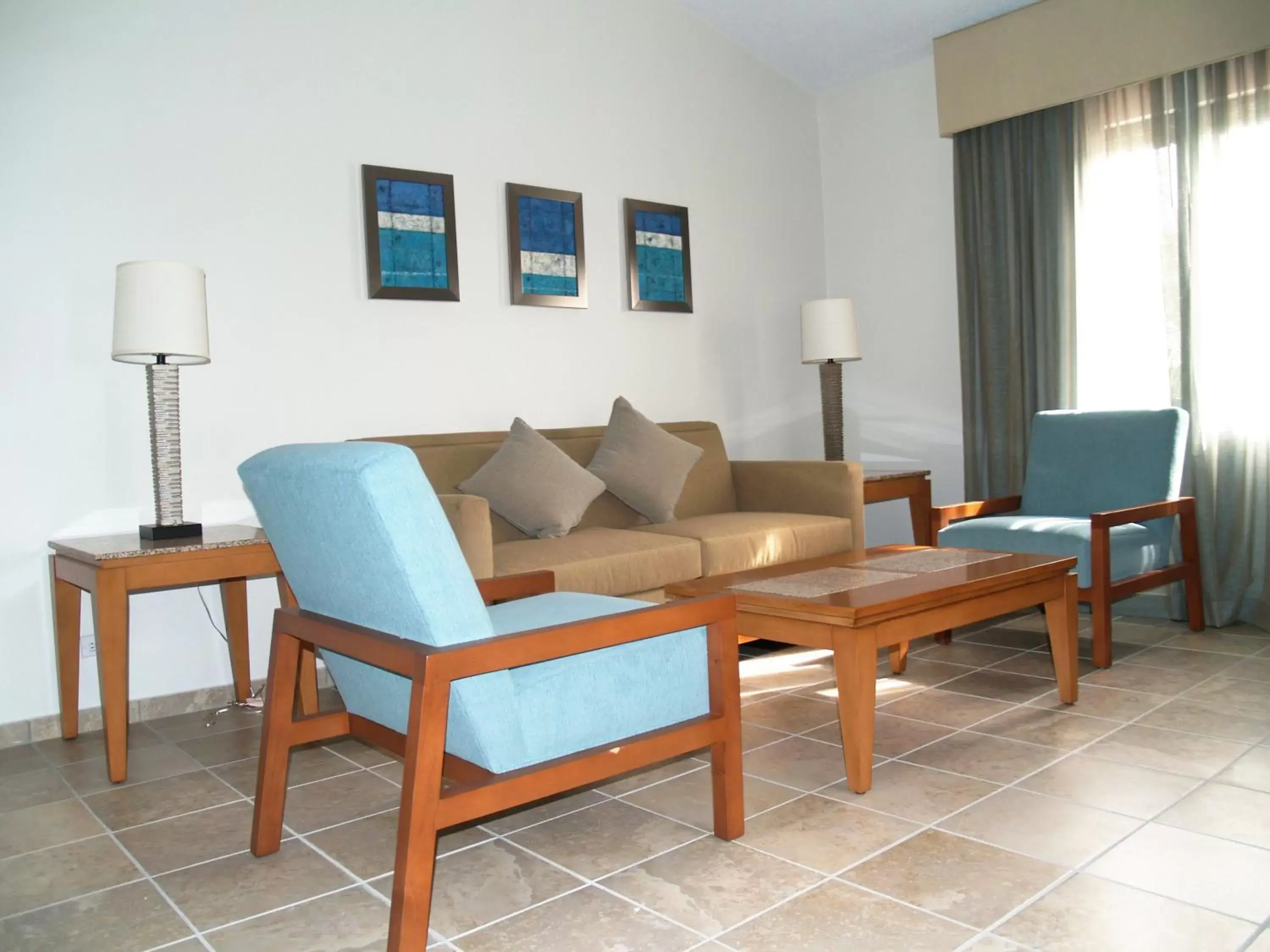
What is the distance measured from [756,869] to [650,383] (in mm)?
3121

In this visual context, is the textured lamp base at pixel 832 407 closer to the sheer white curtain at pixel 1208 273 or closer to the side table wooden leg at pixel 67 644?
the sheer white curtain at pixel 1208 273

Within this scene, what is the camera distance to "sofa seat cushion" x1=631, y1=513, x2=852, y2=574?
3.93m

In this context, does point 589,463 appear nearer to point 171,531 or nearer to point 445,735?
point 171,531

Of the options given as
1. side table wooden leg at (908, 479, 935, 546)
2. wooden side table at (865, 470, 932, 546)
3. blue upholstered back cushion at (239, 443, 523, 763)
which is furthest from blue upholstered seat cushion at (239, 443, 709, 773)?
side table wooden leg at (908, 479, 935, 546)

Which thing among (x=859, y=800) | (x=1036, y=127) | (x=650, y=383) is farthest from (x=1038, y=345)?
(x=859, y=800)

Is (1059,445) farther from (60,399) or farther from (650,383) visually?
(60,399)

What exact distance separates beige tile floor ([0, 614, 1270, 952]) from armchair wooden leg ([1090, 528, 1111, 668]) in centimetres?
30

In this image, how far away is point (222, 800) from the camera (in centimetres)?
271

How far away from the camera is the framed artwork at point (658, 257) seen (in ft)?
16.0

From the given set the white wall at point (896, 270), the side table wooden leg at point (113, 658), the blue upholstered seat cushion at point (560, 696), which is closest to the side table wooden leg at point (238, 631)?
the side table wooden leg at point (113, 658)

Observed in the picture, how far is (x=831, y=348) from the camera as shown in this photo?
5.05m

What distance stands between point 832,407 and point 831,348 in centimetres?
29

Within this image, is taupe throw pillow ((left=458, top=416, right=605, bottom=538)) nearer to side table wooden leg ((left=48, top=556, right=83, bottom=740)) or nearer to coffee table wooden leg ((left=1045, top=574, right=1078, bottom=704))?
side table wooden leg ((left=48, top=556, right=83, bottom=740))

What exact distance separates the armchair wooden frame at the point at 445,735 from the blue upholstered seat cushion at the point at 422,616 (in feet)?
0.11
